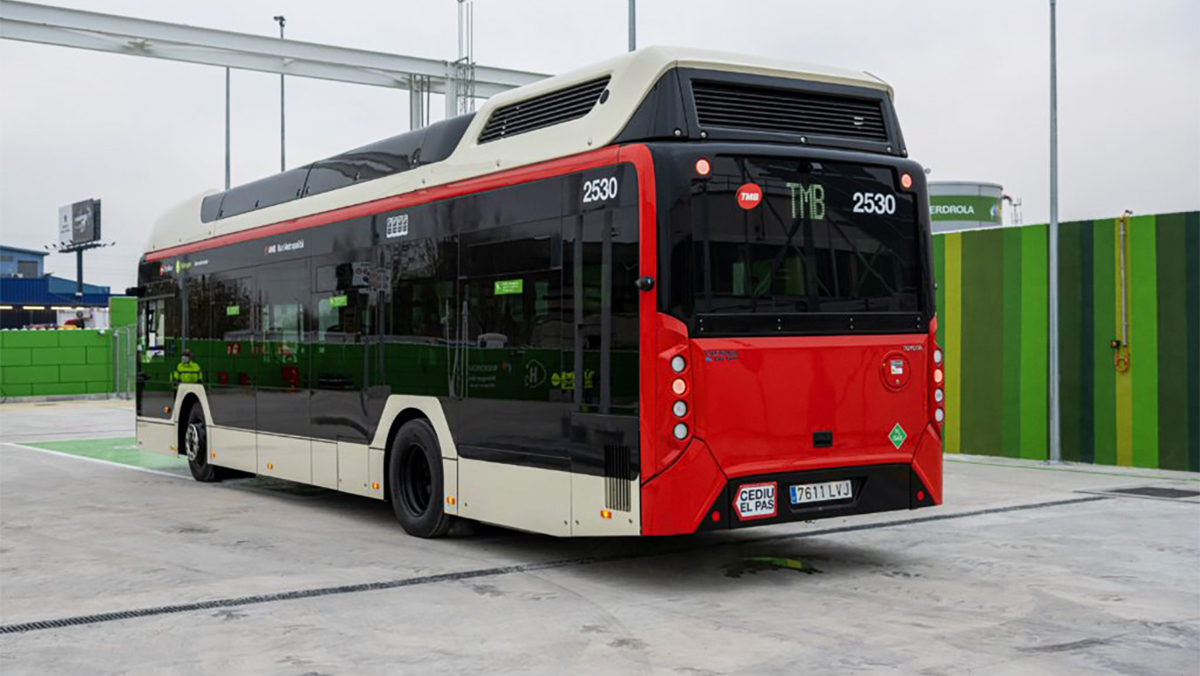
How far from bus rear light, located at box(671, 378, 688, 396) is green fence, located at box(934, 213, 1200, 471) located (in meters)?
9.91

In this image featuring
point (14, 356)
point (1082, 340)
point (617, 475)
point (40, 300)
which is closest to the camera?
point (617, 475)

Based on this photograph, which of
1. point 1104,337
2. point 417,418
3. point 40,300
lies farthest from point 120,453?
point 40,300

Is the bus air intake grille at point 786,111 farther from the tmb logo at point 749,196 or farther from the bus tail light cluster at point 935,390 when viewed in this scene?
the bus tail light cluster at point 935,390

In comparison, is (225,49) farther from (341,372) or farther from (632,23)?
(341,372)

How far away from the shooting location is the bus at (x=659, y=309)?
7.70m

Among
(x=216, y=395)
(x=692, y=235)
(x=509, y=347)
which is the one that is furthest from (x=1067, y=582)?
(x=216, y=395)

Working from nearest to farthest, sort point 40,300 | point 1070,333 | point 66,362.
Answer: point 1070,333
point 66,362
point 40,300

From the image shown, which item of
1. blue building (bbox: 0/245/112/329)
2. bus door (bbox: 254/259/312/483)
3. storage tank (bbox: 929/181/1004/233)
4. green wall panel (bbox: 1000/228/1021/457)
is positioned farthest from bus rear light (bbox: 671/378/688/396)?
blue building (bbox: 0/245/112/329)

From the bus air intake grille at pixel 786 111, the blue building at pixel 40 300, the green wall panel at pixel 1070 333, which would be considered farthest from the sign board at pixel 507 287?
the blue building at pixel 40 300

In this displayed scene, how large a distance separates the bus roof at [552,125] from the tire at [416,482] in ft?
6.77

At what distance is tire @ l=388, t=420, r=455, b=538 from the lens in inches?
392

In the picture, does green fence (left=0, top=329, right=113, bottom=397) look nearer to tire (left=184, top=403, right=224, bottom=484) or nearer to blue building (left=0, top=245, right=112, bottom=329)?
tire (left=184, top=403, right=224, bottom=484)

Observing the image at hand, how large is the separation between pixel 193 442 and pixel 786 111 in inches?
360

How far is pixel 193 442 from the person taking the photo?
14.7 metres
